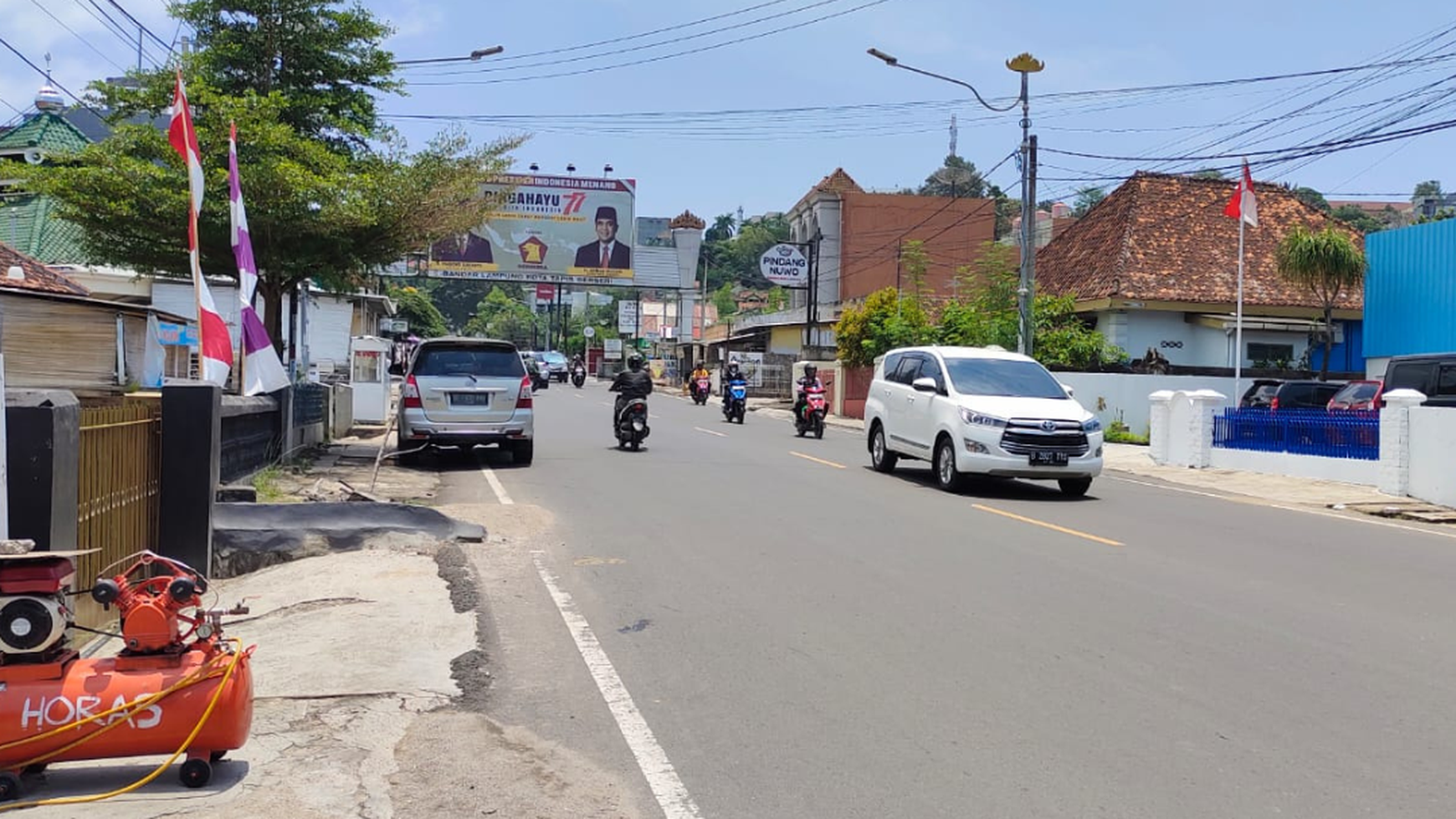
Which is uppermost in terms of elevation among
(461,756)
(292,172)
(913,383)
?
(292,172)

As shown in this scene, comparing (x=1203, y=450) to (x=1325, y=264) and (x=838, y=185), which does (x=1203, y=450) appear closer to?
(x=1325, y=264)

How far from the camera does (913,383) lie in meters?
16.1

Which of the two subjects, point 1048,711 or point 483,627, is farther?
point 483,627

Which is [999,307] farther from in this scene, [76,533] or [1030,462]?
[76,533]

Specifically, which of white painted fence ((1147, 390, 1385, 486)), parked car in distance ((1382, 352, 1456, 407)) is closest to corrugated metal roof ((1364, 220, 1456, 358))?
parked car in distance ((1382, 352, 1456, 407))

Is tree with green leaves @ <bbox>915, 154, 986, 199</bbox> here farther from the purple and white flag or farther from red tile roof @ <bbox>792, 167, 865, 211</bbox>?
the purple and white flag

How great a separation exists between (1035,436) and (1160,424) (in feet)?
27.1

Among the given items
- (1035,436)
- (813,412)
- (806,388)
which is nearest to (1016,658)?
(1035,436)

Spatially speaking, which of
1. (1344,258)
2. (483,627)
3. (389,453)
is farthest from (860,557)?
(1344,258)

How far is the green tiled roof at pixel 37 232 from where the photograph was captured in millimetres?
29375

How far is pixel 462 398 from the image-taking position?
16.9m

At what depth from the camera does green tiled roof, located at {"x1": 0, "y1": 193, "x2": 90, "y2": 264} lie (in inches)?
1156

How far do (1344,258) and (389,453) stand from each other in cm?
2248

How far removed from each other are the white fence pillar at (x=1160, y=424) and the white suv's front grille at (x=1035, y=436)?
307 inches
